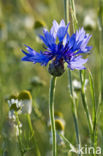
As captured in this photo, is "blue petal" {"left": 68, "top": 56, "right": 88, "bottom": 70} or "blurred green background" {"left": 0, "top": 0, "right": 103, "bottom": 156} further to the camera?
"blurred green background" {"left": 0, "top": 0, "right": 103, "bottom": 156}

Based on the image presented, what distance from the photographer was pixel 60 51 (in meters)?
0.56

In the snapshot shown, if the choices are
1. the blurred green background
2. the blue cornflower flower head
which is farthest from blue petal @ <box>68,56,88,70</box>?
the blurred green background

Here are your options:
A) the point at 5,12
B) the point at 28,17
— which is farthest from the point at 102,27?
the point at 5,12

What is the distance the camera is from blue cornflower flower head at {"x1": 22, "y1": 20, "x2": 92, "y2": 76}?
21.2 inches

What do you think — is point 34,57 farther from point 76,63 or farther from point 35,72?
point 35,72

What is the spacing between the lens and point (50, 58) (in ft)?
1.85

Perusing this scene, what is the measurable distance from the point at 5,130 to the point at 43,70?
1.12m

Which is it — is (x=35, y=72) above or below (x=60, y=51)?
above

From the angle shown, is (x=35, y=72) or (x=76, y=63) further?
(x=35, y=72)

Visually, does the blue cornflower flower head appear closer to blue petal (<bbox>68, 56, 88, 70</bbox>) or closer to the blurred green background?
blue petal (<bbox>68, 56, 88, 70</bbox>)

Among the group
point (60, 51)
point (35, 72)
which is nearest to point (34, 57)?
point (60, 51)

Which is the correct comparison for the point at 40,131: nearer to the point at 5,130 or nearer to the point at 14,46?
the point at 14,46

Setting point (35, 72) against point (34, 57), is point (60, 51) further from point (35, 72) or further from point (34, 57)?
point (35, 72)

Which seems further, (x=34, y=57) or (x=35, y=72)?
(x=35, y=72)
